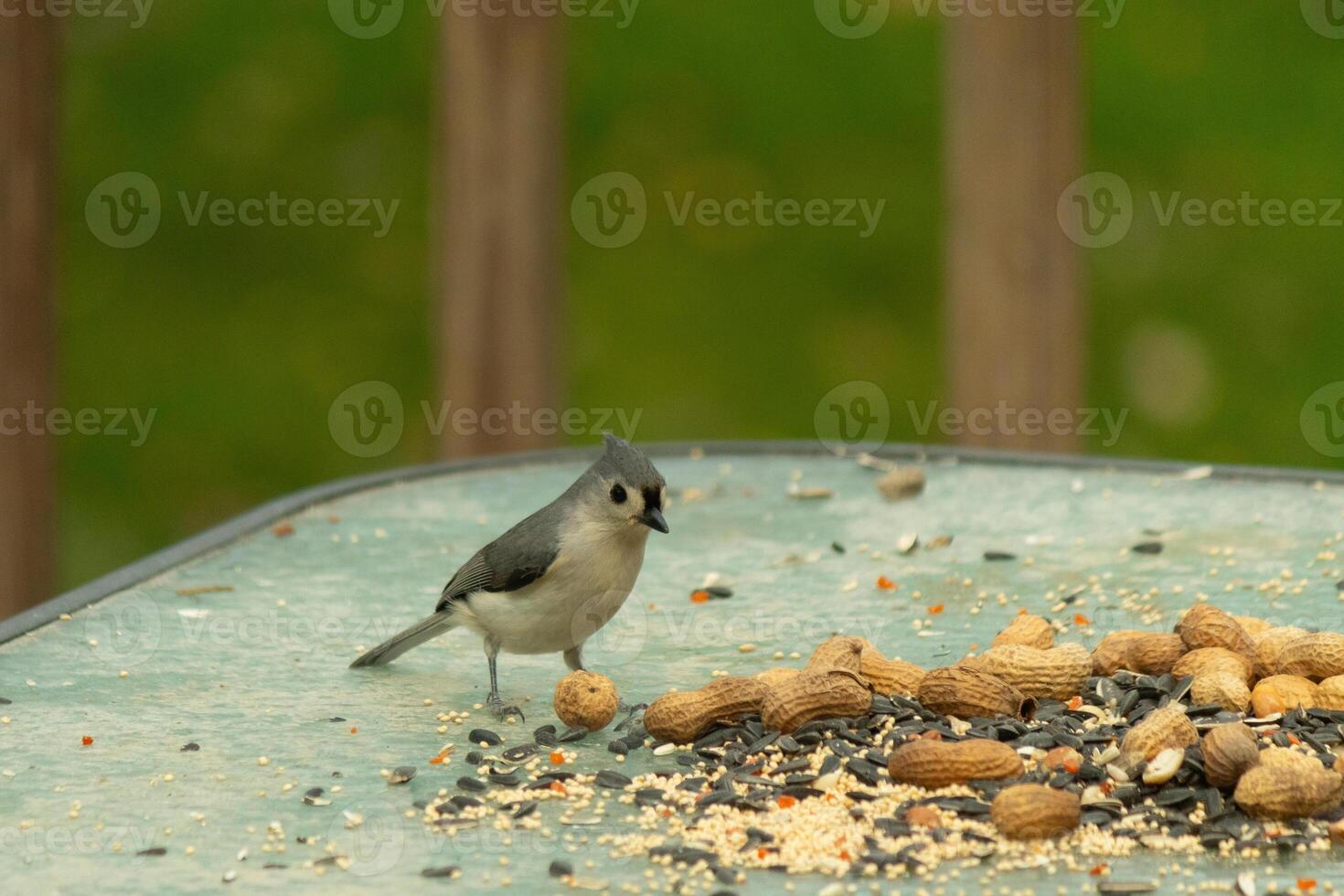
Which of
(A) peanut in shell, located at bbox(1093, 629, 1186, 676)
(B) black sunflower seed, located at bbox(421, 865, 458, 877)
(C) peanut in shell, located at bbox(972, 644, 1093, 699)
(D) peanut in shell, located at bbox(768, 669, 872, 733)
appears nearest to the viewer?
(B) black sunflower seed, located at bbox(421, 865, 458, 877)

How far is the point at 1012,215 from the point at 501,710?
280cm

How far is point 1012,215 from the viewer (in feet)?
16.6

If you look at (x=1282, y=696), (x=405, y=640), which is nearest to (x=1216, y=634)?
(x=1282, y=696)

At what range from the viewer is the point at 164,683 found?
3004 mm

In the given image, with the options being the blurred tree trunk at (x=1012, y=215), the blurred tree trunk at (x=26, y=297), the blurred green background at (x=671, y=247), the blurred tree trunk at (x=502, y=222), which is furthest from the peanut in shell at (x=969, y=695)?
the blurred green background at (x=671, y=247)

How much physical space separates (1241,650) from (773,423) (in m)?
5.12

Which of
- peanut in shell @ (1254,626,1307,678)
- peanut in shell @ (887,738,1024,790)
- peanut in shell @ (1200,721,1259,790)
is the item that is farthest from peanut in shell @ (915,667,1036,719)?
peanut in shell @ (1254,626,1307,678)

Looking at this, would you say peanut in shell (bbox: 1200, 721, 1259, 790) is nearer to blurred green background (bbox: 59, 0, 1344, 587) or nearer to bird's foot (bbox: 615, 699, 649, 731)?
bird's foot (bbox: 615, 699, 649, 731)

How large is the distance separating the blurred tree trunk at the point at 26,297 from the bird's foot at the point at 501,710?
2.72 meters

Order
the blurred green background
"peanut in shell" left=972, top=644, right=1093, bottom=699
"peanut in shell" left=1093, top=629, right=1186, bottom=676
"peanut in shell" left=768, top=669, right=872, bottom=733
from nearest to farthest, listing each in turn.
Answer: "peanut in shell" left=768, top=669, right=872, bottom=733 → "peanut in shell" left=972, top=644, right=1093, bottom=699 → "peanut in shell" left=1093, top=629, right=1186, bottom=676 → the blurred green background

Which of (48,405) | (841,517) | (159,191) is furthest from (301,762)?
(159,191)

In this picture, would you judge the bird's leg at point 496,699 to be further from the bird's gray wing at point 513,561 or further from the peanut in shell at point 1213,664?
the peanut in shell at point 1213,664

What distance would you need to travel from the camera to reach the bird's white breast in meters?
3.03

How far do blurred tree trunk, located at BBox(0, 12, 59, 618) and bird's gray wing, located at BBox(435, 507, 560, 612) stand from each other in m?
2.49
